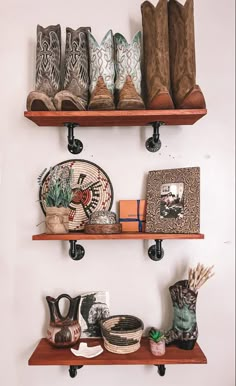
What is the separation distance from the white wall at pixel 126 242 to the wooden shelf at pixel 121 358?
121mm

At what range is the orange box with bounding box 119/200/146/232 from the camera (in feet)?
3.71

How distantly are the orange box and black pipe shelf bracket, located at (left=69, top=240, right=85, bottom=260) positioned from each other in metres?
0.17

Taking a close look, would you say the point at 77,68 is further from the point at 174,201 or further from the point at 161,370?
the point at 161,370

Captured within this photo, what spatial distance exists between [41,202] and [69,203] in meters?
0.13

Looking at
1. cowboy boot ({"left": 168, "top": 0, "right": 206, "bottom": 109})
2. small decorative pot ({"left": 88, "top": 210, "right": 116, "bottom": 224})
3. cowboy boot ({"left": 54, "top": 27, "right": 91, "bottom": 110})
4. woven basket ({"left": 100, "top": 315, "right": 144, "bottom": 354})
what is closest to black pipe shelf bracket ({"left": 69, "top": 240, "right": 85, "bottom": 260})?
small decorative pot ({"left": 88, "top": 210, "right": 116, "bottom": 224})

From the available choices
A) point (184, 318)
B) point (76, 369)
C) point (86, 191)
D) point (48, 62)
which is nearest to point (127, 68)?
point (48, 62)

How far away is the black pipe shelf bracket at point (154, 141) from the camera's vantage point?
1106 mm

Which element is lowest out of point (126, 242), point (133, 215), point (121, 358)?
point (121, 358)

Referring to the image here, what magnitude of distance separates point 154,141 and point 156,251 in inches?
15.4

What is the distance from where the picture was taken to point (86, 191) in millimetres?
1145

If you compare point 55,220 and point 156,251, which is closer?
point 55,220

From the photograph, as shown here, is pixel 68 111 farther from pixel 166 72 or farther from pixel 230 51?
pixel 230 51

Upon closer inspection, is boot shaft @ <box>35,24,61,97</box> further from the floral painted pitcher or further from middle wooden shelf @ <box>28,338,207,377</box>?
middle wooden shelf @ <box>28,338,207,377</box>

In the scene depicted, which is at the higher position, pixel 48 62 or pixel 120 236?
pixel 48 62
